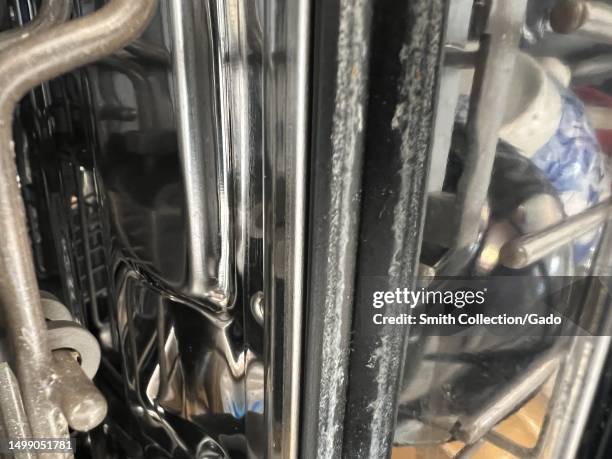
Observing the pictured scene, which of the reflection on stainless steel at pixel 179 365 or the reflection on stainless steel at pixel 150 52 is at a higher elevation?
the reflection on stainless steel at pixel 150 52

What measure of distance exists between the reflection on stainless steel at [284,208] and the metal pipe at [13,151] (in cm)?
9

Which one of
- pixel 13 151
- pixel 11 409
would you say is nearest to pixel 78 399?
pixel 11 409

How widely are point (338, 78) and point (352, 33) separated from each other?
0.10ft

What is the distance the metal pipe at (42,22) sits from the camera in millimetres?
358

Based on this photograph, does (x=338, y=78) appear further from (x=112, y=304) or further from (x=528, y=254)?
(x=112, y=304)

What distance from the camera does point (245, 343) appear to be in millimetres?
485

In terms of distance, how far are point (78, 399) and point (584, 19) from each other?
0.46 meters

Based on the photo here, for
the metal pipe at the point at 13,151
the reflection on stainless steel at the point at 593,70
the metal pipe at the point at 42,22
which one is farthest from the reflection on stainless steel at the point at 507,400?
the metal pipe at the point at 42,22

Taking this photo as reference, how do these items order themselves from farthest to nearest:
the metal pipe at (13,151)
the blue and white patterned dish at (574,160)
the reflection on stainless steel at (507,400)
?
the reflection on stainless steel at (507,400)
the blue and white patterned dish at (574,160)
the metal pipe at (13,151)

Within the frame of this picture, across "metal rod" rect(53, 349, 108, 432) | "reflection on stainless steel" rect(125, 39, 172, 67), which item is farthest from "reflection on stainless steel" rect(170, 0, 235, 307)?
"metal rod" rect(53, 349, 108, 432)

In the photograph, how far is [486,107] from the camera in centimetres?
42

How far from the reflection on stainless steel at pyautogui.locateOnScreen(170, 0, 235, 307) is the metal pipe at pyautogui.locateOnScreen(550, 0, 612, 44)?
0.24 m

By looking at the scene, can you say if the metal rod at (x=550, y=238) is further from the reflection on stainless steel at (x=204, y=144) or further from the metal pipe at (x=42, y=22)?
the metal pipe at (x=42, y=22)

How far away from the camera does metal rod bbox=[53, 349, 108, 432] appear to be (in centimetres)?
39
